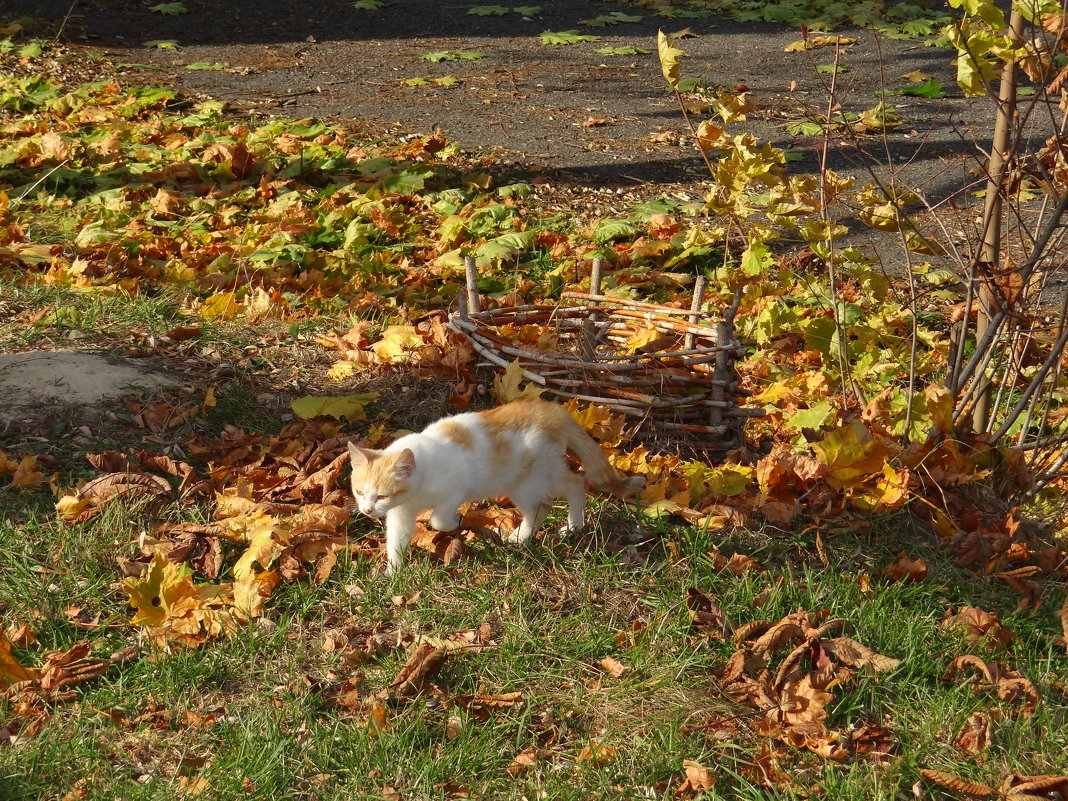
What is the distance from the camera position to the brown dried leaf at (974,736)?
8.90ft

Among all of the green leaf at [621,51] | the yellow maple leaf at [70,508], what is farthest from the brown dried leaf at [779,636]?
the green leaf at [621,51]

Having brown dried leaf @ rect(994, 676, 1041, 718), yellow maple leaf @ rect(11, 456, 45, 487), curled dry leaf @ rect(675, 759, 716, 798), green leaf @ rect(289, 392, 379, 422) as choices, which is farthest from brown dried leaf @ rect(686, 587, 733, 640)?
yellow maple leaf @ rect(11, 456, 45, 487)

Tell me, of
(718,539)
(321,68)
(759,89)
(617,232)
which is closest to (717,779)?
(718,539)

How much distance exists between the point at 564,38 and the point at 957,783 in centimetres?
1008

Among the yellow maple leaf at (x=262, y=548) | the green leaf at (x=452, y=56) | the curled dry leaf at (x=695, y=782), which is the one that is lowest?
the curled dry leaf at (x=695, y=782)

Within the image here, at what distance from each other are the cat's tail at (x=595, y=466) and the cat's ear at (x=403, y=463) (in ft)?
1.90

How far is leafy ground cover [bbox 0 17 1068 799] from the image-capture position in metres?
2.67

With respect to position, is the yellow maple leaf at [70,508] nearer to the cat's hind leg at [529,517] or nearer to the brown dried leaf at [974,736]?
the cat's hind leg at [529,517]

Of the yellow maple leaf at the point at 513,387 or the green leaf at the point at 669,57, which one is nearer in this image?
the green leaf at the point at 669,57

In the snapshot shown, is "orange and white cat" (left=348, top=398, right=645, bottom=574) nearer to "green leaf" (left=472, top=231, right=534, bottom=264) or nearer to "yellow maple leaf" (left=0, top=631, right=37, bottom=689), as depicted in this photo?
"yellow maple leaf" (left=0, top=631, right=37, bottom=689)

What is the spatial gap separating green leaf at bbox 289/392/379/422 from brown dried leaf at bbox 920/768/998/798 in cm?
259

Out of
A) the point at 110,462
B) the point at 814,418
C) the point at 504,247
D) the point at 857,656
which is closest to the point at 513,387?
the point at 814,418

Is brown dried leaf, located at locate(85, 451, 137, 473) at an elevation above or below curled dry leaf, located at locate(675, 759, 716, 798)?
Result: above

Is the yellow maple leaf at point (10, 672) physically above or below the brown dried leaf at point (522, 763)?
above
